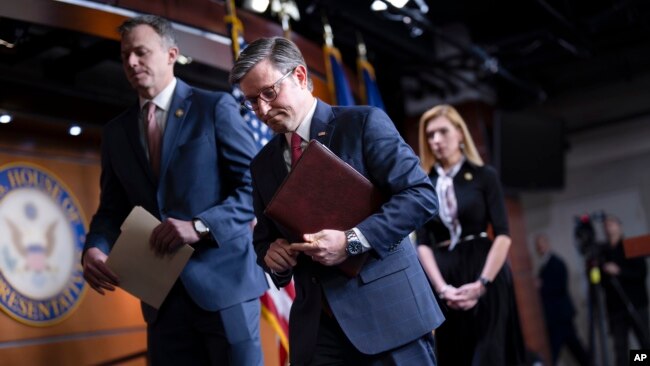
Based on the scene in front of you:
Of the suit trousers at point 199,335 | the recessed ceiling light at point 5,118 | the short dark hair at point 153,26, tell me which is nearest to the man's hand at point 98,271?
the suit trousers at point 199,335

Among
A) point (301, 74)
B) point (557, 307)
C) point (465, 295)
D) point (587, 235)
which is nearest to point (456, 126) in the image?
point (465, 295)

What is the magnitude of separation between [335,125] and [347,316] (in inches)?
21.1

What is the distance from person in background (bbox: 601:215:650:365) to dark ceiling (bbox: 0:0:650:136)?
96.3 inches

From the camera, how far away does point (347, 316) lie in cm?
220

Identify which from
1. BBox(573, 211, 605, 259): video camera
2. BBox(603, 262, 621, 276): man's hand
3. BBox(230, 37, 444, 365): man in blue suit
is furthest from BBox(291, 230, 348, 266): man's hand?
BBox(573, 211, 605, 259): video camera

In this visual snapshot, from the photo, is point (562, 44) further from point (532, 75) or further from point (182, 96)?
point (182, 96)

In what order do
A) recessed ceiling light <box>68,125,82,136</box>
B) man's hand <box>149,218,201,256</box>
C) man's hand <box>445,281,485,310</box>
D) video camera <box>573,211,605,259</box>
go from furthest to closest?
video camera <box>573,211,605,259</box>
recessed ceiling light <box>68,125,82,136</box>
man's hand <box>445,281,485,310</box>
man's hand <box>149,218,201,256</box>

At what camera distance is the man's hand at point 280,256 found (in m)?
2.21

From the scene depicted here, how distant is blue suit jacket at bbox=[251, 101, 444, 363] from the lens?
7.07ft

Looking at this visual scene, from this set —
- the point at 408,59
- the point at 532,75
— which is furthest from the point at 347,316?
the point at 532,75

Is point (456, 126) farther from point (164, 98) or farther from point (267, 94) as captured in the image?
point (267, 94)

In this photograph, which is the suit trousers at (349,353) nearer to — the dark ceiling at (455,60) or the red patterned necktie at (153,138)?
the red patterned necktie at (153,138)

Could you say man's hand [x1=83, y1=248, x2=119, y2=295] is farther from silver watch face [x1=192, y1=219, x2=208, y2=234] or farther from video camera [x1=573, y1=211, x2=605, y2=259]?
video camera [x1=573, y1=211, x2=605, y2=259]

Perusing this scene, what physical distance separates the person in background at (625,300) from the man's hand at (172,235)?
544 cm
